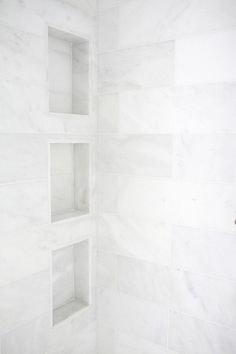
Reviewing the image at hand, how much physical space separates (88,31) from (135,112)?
483 millimetres

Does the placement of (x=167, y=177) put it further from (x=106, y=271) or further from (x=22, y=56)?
(x=22, y=56)

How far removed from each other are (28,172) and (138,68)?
73 centimetres

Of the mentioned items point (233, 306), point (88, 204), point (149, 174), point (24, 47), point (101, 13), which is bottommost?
point (233, 306)

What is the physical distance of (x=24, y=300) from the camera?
1451mm

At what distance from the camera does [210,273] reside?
4.89 feet

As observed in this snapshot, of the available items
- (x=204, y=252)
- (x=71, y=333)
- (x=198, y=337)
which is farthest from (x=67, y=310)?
(x=204, y=252)

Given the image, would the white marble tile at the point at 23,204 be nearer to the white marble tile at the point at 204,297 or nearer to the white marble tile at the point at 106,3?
the white marble tile at the point at 204,297

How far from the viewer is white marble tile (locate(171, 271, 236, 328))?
145 cm

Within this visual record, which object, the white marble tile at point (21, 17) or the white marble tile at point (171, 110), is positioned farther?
the white marble tile at point (171, 110)

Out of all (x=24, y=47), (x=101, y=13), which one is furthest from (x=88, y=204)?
(x=101, y=13)

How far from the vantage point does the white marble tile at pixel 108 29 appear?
5.55ft

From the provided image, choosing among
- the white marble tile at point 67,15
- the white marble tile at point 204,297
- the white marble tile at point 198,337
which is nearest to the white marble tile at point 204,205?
the white marble tile at point 204,297

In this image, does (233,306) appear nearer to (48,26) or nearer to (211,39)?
(211,39)

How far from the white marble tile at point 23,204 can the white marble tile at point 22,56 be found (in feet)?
1.46
